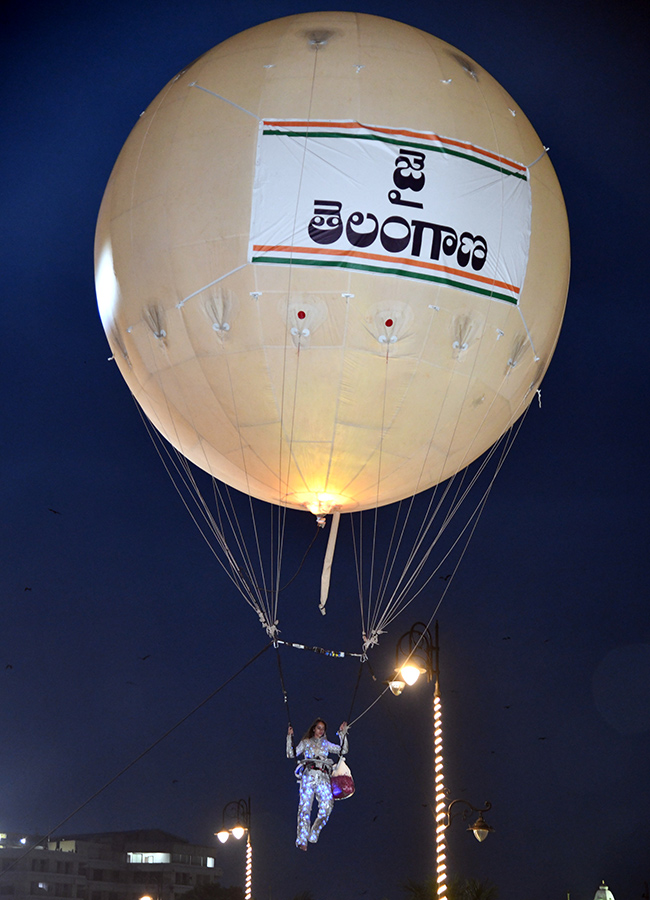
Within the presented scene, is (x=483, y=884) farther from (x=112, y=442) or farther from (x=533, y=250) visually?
(x=533, y=250)

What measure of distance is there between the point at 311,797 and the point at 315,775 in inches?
10.7

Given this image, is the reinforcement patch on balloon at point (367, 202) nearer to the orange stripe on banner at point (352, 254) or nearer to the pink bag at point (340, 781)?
the orange stripe on banner at point (352, 254)

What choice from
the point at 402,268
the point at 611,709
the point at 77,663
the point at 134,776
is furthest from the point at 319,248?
the point at 134,776

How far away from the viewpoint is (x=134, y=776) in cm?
2397

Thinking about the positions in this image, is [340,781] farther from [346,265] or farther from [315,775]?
[346,265]

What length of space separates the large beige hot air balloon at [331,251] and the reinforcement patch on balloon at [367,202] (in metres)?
0.02

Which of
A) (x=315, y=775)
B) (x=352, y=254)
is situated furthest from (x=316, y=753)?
(x=352, y=254)

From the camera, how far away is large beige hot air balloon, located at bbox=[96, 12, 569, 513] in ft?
33.3

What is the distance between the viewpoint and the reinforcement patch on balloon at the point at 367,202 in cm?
1008

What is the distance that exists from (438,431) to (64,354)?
9698 mm

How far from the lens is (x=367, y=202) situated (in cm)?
1009

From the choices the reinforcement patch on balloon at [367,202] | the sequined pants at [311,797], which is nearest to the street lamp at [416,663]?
the sequined pants at [311,797]

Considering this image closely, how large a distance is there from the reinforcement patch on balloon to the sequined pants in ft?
18.7

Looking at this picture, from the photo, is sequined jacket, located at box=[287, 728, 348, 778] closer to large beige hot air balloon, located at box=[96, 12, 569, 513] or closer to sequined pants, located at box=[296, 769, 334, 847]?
sequined pants, located at box=[296, 769, 334, 847]
